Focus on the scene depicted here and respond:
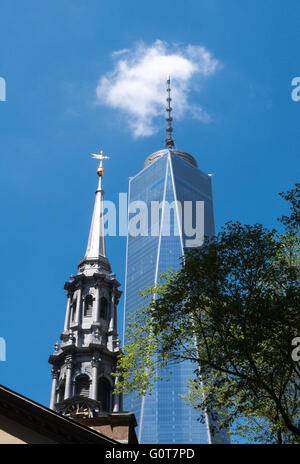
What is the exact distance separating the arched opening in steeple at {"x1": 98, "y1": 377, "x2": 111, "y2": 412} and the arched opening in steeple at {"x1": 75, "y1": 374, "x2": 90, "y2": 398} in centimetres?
101

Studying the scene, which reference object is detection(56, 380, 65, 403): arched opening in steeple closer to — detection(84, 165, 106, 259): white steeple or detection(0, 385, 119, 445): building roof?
detection(84, 165, 106, 259): white steeple

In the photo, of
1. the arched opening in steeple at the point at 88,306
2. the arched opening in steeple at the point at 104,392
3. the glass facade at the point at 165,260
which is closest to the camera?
the arched opening in steeple at the point at 104,392

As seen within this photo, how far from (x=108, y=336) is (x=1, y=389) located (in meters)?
27.7

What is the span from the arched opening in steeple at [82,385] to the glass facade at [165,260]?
9464cm

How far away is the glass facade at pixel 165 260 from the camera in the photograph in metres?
155

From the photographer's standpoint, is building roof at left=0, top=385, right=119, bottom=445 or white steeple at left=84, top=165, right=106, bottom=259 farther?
white steeple at left=84, top=165, right=106, bottom=259

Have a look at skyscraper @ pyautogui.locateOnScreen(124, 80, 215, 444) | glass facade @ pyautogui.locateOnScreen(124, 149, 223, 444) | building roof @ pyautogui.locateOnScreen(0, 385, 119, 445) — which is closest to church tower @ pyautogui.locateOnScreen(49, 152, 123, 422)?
building roof @ pyautogui.locateOnScreen(0, 385, 119, 445)

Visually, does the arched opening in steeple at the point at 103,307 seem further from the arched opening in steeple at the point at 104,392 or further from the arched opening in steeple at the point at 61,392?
the arched opening in steeple at the point at 61,392

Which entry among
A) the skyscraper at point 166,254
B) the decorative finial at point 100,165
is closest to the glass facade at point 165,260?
the skyscraper at point 166,254

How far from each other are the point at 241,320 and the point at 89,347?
1146 inches

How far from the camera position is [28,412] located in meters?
25.7

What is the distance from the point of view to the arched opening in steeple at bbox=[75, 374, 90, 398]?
49.8m
